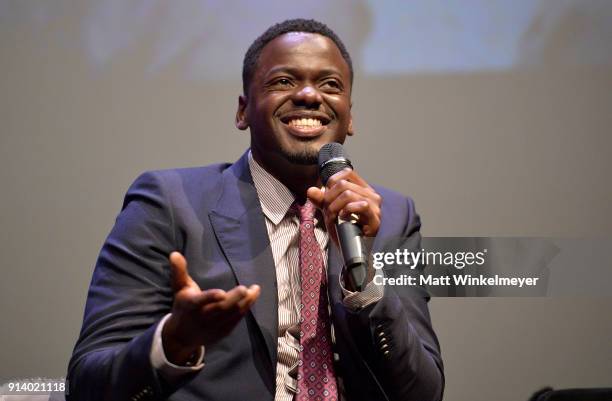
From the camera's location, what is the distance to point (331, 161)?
167 cm

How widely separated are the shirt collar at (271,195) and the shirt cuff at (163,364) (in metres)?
0.56

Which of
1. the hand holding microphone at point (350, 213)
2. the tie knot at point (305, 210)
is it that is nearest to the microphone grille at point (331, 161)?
the hand holding microphone at point (350, 213)

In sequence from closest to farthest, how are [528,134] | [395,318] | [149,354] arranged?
[149,354]
[395,318]
[528,134]

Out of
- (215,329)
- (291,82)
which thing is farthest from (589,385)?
(215,329)

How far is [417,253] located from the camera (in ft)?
6.75

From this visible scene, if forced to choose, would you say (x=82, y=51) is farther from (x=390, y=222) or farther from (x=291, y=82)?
(x=390, y=222)

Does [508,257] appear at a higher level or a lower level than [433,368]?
higher

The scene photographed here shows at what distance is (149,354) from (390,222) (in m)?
0.79

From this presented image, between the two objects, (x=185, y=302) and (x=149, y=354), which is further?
(x=149, y=354)

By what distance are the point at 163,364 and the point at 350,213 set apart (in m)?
0.44

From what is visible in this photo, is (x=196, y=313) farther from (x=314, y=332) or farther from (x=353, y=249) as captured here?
→ (x=314, y=332)

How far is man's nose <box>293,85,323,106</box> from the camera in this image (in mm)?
1963

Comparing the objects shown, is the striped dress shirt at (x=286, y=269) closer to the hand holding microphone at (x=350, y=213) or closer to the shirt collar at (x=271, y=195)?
the shirt collar at (x=271, y=195)

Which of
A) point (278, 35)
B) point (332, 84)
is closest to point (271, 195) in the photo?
point (332, 84)
